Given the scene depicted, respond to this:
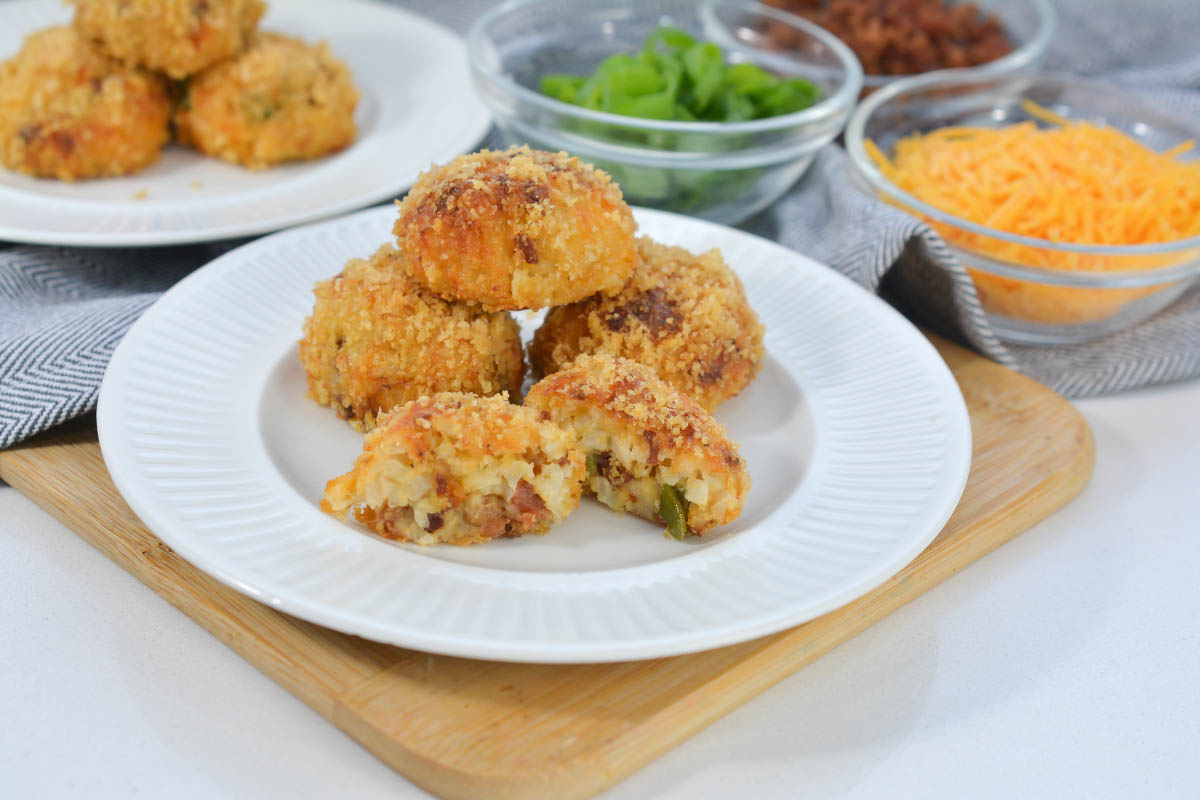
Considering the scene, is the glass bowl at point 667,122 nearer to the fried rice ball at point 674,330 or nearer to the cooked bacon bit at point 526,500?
the fried rice ball at point 674,330

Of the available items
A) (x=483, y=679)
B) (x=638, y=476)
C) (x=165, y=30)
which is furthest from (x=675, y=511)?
(x=165, y=30)

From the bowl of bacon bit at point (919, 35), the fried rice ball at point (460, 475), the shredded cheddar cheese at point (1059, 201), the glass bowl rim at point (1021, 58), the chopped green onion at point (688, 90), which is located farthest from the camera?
the bowl of bacon bit at point (919, 35)

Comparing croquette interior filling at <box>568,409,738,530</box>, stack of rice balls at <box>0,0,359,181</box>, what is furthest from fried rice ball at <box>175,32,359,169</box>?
croquette interior filling at <box>568,409,738,530</box>

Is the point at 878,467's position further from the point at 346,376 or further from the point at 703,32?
the point at 703,32

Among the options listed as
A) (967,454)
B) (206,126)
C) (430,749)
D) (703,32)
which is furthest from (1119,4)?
(430,749)

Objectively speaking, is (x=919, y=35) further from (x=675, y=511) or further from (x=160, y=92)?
(x=675, y=511)

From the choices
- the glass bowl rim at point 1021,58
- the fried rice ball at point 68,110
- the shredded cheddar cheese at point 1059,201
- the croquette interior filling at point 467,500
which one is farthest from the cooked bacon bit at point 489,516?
the glass bowl rim at point 1021,58

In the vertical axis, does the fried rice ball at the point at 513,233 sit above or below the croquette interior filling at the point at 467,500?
above
